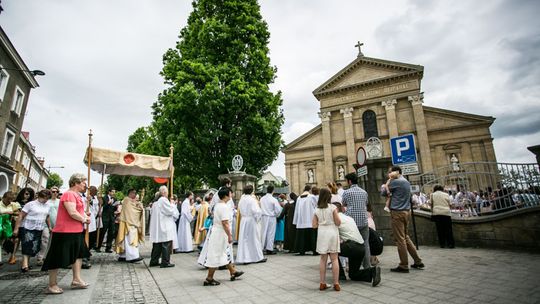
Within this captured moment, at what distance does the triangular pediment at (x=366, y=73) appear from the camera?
96.7 ft

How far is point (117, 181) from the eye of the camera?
47156 millimetres

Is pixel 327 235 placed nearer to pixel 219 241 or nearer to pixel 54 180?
pixel 219 241

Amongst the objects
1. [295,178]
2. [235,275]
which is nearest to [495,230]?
[235,275]

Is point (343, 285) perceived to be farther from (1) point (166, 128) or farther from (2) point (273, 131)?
(1) point (166, 128)

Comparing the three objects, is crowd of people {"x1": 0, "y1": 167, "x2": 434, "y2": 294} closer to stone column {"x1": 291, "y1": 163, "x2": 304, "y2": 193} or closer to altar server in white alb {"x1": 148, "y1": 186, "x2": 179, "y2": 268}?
altar server in white alb {"x1": 148, "y1": 186, "x2": 179, "y2": 268}

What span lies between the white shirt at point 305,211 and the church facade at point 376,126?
18.6 metres

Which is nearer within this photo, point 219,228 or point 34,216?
point 219,228

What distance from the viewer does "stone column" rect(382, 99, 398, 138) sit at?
28719 mm

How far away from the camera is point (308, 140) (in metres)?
33.7

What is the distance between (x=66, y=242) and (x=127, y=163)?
3.61 meters

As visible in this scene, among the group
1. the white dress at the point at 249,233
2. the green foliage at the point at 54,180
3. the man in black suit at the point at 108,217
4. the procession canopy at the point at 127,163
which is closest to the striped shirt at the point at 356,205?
the white dress at the point at 249,233

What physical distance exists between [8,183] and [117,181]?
32.4 m

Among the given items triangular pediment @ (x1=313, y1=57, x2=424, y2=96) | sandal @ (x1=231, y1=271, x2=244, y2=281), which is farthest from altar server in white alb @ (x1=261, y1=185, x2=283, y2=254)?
triangular pediment @ (x1=313, y1=57, x2=424, y2=96)

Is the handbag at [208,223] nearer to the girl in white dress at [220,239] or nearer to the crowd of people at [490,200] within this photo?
the girl in white dress at [220,239]
